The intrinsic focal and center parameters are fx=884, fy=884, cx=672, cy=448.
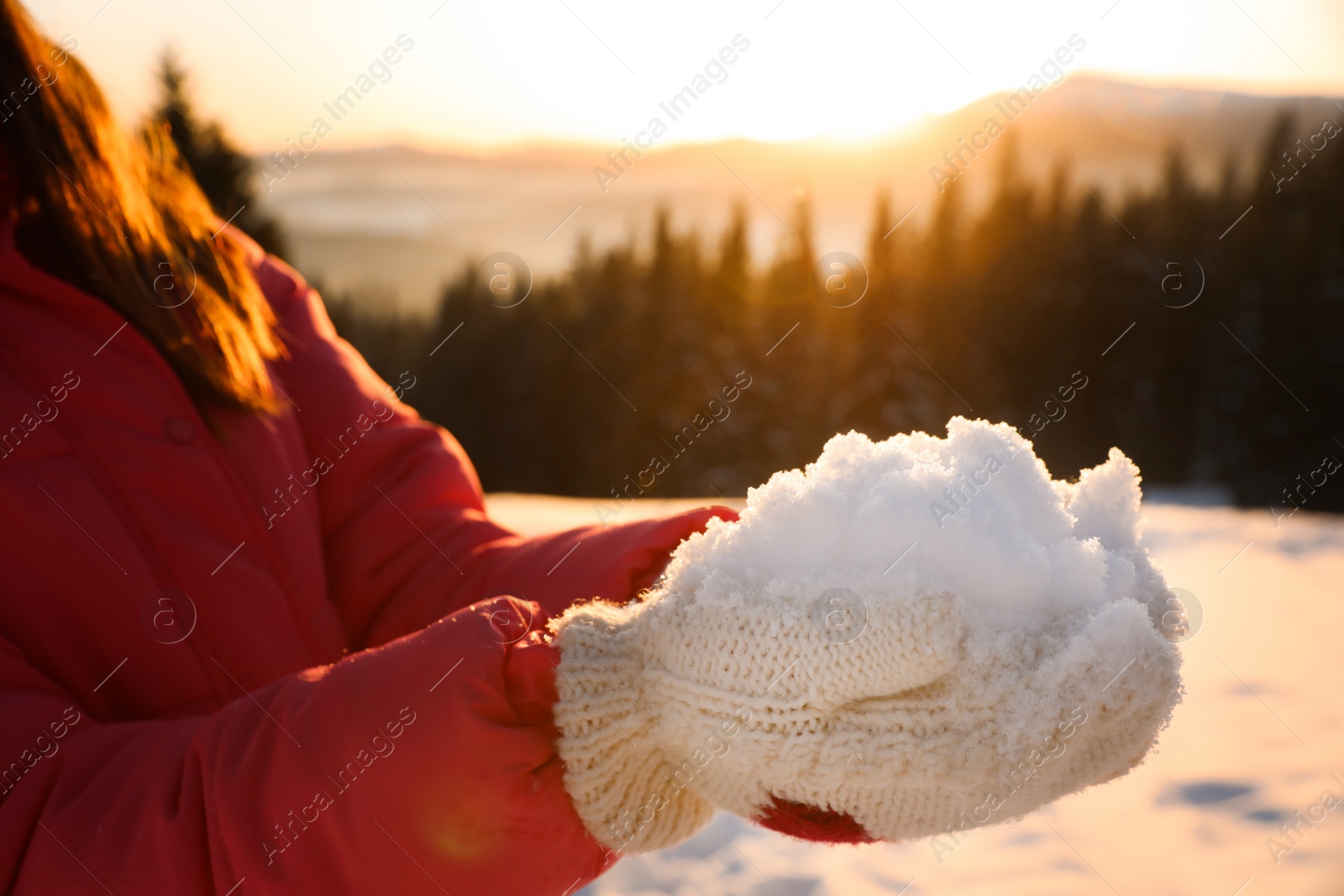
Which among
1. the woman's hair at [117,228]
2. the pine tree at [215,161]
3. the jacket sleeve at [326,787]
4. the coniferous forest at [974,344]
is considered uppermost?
the pine tree at [215,161]

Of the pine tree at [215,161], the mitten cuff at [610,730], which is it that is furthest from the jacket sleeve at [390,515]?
the pine tree at [215,161]

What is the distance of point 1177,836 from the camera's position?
2115mm

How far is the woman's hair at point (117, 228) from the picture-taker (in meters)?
1.12

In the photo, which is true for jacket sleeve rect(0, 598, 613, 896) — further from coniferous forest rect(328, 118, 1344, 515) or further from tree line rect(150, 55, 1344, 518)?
coniferous forest rect(328, 118, 1344, 515)

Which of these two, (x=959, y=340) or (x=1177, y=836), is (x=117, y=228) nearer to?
(x=1177, y=836)

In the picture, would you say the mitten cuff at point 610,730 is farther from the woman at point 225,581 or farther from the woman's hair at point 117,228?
the woman's hair at point 117,228

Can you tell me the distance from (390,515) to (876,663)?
2.87 ft

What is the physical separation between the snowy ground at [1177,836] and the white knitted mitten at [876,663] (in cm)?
66

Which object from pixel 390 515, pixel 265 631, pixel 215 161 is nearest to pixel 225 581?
pixel 265 631

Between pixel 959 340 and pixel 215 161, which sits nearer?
pixel 215 161

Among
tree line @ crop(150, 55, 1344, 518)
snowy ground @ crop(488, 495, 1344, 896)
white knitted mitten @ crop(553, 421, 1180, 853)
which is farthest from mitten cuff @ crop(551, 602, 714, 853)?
tree line @ crop(150, 55, 1344, 518)

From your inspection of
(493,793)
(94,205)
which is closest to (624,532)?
(493,793)

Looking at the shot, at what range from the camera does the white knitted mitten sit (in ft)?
2.51

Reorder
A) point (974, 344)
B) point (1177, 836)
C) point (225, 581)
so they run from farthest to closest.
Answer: point (974, 344), point (1177, 836), point (225, 581)
